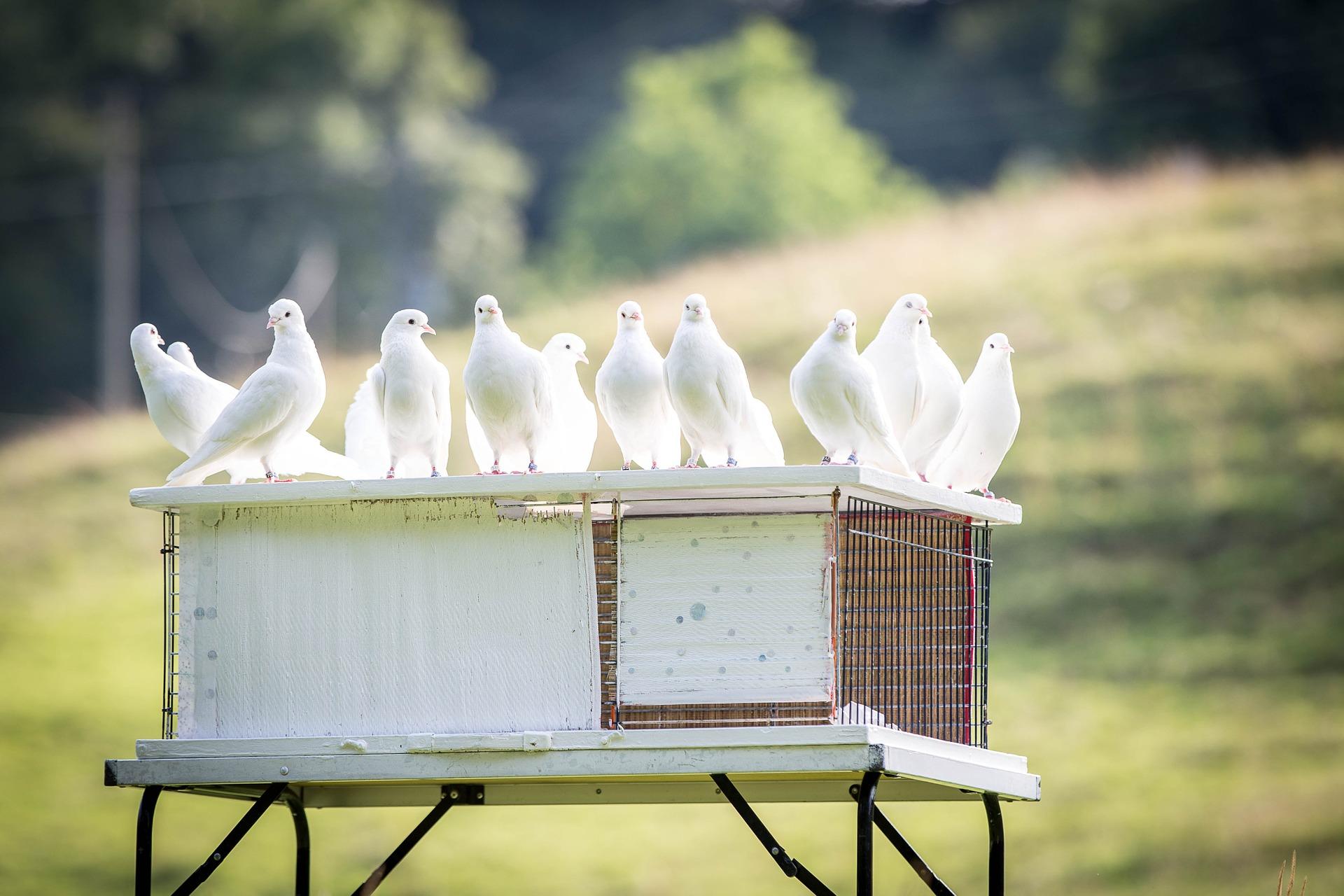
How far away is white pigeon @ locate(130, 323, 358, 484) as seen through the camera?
9.66m

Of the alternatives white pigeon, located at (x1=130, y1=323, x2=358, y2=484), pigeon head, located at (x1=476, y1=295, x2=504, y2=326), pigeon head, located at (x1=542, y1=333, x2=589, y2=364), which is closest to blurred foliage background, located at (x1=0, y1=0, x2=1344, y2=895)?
pigeon head, located at (x1=542, y1=333, x2=589, y2=364)

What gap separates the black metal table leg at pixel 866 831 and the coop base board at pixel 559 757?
113mm

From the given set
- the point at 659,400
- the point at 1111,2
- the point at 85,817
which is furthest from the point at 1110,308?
the point at 1111,2

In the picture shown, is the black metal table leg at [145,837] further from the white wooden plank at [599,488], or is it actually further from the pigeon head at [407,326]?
the pigeon head at [407,326]

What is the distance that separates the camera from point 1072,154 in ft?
165

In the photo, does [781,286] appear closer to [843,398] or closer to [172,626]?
[843,398]

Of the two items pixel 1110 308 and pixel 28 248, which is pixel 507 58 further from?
pixel 1110 308

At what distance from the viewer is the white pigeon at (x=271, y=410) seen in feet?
30.1

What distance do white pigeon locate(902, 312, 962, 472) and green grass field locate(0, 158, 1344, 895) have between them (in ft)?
34.5

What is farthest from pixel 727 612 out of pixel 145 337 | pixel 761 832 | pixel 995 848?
pixel 145 337

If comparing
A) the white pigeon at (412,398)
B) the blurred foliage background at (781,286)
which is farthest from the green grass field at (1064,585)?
the white pigeon at (412,398)

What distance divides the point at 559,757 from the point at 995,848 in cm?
278

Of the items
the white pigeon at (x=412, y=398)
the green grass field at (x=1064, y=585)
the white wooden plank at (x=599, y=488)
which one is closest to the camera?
the white wooden plank at (x=599, y=488)

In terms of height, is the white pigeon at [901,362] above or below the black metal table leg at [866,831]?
above
